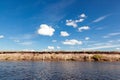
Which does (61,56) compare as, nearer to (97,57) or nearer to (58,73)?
(97,57)

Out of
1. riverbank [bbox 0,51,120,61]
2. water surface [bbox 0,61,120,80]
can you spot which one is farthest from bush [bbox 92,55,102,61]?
water surface [bbox 0,61,120,80]

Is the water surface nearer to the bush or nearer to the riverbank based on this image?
the bush

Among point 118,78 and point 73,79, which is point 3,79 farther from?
point 118,78

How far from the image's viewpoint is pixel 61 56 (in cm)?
14650

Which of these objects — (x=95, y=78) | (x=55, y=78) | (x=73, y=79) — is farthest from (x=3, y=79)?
(x=95, y=78)

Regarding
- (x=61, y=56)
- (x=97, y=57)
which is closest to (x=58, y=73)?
(x=97, y=57)

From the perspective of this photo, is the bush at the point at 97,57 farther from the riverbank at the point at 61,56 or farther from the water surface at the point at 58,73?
the water surface at the point at 58,73

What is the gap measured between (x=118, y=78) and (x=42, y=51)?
107m

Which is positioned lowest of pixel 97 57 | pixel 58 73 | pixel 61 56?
pixel 58 73

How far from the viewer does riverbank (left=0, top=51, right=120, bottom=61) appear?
139 metres

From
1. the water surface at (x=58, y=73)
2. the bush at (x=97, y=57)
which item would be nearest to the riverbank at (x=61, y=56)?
the bush at (x=97, y=57)

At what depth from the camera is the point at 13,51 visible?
166m

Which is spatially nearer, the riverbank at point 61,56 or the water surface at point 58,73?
the water surface at point 58,73

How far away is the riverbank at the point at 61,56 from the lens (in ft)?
456
